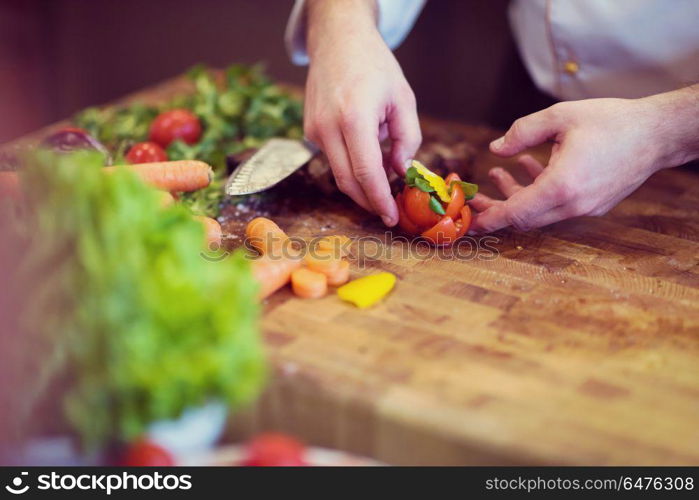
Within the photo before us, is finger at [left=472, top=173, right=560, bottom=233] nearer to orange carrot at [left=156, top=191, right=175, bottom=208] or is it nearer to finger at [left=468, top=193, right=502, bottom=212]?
finger at [left=468, top=193, right=502, bottom=212]

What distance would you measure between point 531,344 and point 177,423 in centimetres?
77

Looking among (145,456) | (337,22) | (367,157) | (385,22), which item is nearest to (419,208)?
(367,157)

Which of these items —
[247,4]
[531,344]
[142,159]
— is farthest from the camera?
[247,4]

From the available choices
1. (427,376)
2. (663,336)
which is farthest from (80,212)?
(663,336)

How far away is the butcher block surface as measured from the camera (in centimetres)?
143

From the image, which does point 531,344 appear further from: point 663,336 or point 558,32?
point 558,32

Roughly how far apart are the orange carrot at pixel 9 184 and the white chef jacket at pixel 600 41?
1150 mm

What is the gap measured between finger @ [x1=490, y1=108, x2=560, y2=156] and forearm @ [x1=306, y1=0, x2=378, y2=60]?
0.54 meters

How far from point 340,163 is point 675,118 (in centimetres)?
89

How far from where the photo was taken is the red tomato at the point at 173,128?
2744mm

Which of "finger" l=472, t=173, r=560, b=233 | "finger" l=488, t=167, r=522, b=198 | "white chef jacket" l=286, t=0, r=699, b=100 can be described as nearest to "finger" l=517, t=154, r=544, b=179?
"finger" l=488, t=167, r=522, b=198

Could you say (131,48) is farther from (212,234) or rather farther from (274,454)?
(274,454)

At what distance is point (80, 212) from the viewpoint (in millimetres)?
1269

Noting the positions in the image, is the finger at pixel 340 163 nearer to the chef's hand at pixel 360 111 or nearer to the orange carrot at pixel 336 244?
the chef's hand at pixel 360 111
